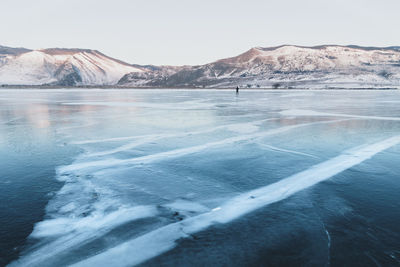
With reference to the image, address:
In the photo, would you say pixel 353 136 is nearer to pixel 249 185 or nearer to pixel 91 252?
pixel 249 185

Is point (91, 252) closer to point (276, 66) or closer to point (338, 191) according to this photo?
point (338, 191)

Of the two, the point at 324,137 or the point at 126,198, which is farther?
the point at 324,137

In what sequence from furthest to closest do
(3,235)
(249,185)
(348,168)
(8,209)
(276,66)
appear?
(276,66) → (348,168) → (249,185) → (8,209) → (3,235)

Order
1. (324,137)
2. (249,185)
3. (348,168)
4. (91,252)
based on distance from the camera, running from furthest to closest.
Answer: (324,137)
(348,168)
(249,185)
(91,252)

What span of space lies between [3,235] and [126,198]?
1699 millimetres

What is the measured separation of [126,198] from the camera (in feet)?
15.5

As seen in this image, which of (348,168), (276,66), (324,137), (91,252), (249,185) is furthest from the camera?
(276,66)

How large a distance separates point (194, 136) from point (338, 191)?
5.59 m

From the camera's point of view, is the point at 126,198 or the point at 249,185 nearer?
the point at 126,198

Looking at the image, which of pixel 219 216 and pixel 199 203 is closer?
pixel 219 216

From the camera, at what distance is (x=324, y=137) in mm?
9617


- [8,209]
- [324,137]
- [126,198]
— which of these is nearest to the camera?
[8,209]

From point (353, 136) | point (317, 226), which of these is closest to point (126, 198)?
point (317, 226)

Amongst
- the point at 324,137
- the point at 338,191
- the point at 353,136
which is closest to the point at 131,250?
the point at 338,191
